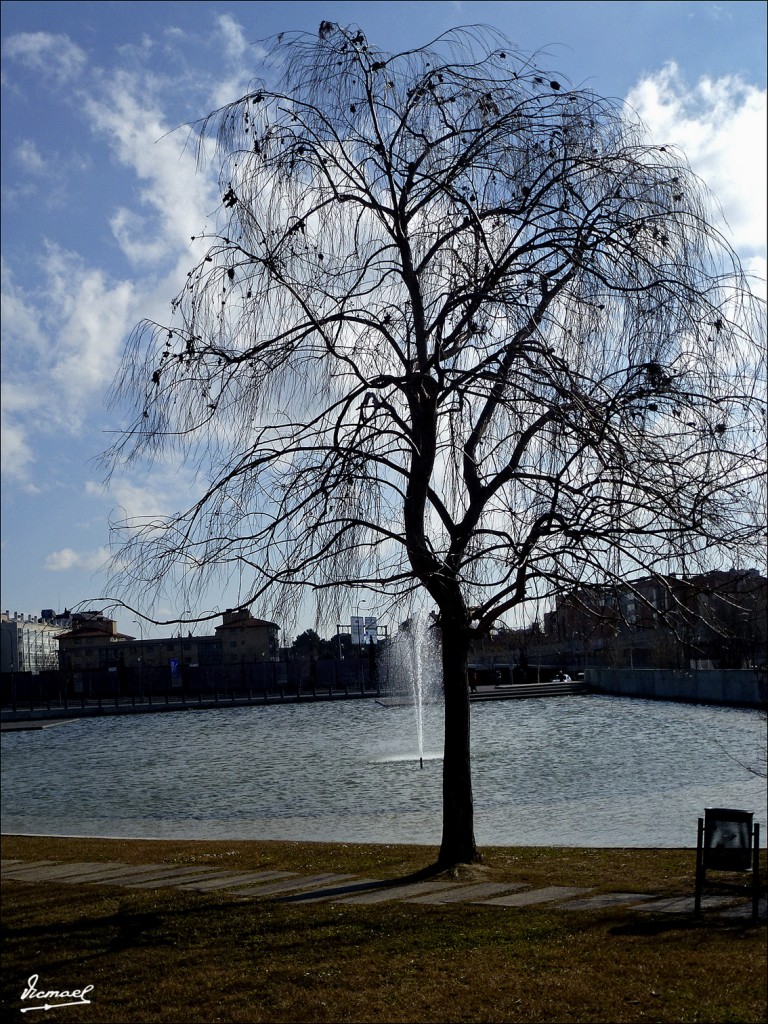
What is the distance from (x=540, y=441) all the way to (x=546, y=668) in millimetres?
57716

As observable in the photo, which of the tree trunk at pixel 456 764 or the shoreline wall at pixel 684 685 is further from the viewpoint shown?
the shoreline wall at pixel 684 685

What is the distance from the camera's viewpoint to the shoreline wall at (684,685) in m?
40.2

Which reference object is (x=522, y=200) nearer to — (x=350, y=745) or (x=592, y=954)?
(x=592, y=954)

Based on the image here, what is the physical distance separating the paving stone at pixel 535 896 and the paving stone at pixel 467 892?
18 cm

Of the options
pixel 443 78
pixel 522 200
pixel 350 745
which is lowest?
pixel 350 745

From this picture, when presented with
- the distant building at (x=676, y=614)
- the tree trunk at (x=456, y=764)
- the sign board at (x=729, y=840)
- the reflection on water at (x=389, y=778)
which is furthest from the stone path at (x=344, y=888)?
the reflection on water at (x=389, y=778)

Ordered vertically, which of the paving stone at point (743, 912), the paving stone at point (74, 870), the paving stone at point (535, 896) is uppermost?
the paving stone at point (743, 912)

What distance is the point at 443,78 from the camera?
8.77 meters

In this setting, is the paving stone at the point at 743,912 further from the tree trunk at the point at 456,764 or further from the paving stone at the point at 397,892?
the tree trunk at the point at 456,764

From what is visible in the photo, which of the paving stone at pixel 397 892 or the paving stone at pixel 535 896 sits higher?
the paving stone at pixel 535 896

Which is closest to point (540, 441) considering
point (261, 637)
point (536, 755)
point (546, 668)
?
point (261, 637)

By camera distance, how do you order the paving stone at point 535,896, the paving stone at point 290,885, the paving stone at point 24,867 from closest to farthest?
the paving stone at point 535,896
the paving stone at point 290,885
the paving stone at point 24,867

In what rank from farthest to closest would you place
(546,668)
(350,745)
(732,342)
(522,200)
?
(546,668) < (350,745) < (522,200) < (732,342)

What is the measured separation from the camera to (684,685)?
4506 cm
